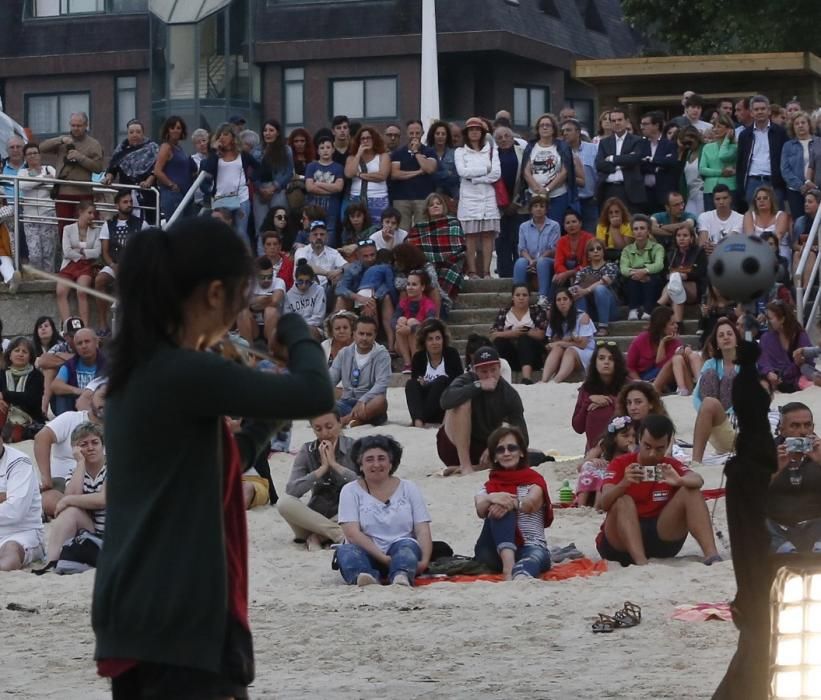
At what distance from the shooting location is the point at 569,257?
53.1 feet

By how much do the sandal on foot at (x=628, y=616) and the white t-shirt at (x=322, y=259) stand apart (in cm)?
928

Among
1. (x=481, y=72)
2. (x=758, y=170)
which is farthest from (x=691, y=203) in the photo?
(x=481, y=72)

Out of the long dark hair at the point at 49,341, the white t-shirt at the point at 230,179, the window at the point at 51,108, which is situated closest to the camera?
the long dark hair at the point at 49,341

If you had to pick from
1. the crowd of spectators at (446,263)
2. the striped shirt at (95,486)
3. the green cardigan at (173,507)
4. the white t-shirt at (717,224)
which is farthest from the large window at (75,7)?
the green cardigan at (173,507)

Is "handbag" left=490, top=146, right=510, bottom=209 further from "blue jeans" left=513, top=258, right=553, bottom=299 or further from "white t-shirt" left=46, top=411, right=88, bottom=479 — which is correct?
"white t-shirt" left=46, top=411, right=88, bottom=479

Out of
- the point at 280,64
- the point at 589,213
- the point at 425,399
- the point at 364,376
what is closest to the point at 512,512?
the point at 425,399

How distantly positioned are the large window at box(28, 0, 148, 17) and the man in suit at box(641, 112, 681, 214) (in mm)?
23318

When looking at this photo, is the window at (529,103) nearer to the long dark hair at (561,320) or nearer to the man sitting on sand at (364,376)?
the long dark hair at (561,320)

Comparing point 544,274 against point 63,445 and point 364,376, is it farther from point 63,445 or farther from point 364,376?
point 63,445

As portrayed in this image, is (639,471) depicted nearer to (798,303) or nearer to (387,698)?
(387,698)

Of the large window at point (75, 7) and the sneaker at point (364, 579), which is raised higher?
the large window at point (75, 7)

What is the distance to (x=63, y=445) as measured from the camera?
12094 mm

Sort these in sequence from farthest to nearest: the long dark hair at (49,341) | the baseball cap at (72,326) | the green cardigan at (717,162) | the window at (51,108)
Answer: the window at (51,108) → the green cardigan at (717,162) → the long dark hair at (49,341) → the baseball cap at (72,326)

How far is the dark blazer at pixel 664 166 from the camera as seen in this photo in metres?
17.0
